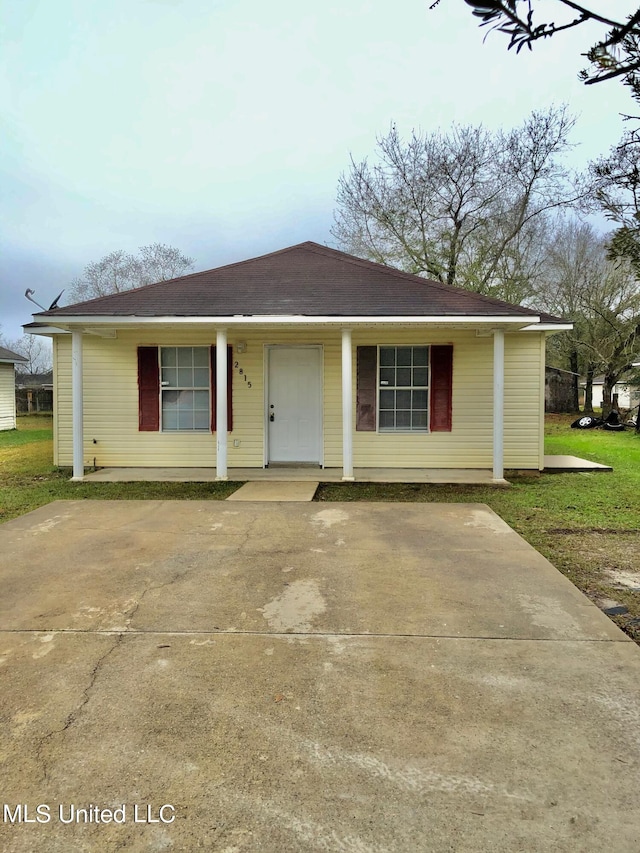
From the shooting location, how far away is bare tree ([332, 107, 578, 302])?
1920 centimetres

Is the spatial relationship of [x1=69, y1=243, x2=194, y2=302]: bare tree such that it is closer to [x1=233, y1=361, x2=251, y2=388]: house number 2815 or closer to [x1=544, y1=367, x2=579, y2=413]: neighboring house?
[x1=544, y1=367, x2=579, y2=413]: neighboring house

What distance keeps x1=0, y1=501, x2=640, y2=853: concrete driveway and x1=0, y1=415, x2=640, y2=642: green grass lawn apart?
379mm

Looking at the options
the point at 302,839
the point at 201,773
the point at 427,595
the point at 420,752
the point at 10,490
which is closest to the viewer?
the point at 302,839

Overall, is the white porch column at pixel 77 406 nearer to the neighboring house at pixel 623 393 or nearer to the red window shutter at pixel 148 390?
the red window shutter at pixel 148 390

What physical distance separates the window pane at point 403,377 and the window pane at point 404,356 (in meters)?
0.08

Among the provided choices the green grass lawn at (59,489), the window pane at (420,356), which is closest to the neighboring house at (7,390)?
the green grass lawn at (59,489)

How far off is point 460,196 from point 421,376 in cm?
1347

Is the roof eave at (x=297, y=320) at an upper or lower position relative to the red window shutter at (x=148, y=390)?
upper

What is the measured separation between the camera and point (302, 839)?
62.4 inches

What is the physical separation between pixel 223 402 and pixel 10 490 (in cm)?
333

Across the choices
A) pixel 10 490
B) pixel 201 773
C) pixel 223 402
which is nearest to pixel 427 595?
pixel 201 773

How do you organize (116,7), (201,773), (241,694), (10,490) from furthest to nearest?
(116,7)
(10,490)
(241,694)
(201,773)

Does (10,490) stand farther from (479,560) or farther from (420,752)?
(420,752)

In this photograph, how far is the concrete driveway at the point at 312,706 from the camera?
1658mm
